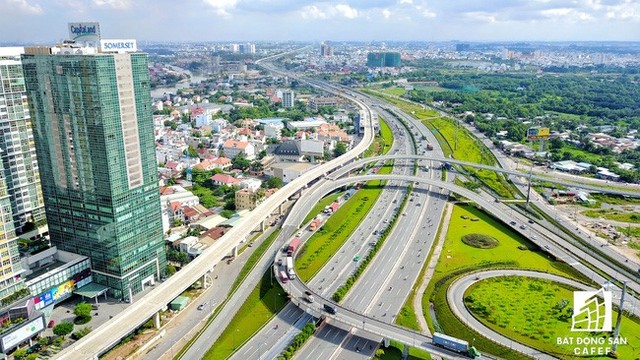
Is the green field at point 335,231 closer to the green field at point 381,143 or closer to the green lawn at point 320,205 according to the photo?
the green lawn at point 320,205

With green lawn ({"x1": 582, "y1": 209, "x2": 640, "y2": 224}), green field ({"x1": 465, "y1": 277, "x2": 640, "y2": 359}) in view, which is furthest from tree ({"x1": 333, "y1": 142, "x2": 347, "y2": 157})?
green field ({"x1": 465, "y1": 277, "x2": 640, "y2": 359})

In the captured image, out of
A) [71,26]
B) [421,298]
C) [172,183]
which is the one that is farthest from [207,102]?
[421,298]

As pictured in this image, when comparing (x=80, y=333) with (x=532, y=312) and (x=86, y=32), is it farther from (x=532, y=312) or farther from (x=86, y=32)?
(x=532, y=312)

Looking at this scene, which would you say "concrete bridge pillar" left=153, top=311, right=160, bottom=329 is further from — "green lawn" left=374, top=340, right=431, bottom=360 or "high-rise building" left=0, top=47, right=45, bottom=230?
"high-rise building" left=0, top=47, right=45, bottom=230

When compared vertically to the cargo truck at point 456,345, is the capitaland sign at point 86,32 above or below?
above

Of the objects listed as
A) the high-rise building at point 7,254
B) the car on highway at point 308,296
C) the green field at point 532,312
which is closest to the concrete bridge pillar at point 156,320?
the high-rise building at point 7,254

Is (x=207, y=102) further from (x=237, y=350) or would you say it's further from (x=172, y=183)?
(x=237, y=350)
